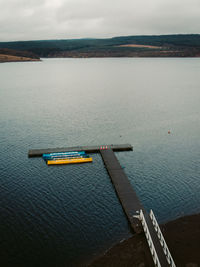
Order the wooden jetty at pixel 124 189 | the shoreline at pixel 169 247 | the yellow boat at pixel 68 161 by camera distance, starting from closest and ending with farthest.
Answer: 1. the shoreline at pixel 169 247
2. the wooden jetty at pixel 124 189
3. the yellow boat at pixel 68 161

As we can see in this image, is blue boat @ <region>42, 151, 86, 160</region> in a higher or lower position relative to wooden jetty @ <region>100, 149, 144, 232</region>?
→ higher

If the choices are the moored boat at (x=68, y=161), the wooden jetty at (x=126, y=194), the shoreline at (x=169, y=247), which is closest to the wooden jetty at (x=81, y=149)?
the wooden jetty at (x=126, y=194)

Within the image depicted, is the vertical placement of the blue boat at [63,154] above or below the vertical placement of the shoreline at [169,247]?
above

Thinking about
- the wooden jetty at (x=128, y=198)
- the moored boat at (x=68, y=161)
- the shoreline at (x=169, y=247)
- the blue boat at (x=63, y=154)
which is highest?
the blue boat at (x=63, y=154)

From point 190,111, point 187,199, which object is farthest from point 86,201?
point 190,111

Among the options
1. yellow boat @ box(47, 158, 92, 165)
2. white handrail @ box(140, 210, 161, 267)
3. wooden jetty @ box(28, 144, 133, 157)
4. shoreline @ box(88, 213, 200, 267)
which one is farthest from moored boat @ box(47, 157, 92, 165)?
shoreline @ box(88, 213, 200, 267)

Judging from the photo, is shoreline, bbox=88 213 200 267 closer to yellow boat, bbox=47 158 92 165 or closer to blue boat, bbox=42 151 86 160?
yellow boat, bbox=47 158 92 165

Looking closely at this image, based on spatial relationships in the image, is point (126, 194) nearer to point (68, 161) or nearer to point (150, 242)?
point (150, 242)

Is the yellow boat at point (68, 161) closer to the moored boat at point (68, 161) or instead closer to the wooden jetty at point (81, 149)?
the moored boat at point (68, 161)

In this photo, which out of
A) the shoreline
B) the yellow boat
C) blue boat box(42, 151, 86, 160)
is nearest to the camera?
the shoreline
